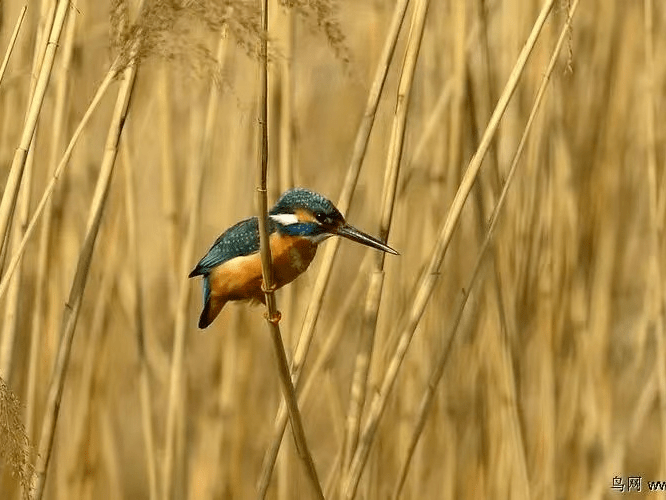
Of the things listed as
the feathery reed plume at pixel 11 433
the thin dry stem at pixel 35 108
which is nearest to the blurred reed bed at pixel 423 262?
the thin dry stem at pixel 35 108

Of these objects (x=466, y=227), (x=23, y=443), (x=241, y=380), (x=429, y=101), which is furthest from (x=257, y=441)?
(x=23, y=443)

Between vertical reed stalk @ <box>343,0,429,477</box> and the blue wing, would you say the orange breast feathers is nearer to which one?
the blue wing

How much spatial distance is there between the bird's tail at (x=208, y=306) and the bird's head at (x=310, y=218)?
17 centimetres

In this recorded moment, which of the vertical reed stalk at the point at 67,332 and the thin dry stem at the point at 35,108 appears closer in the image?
the thin dry stem at the point at 35,108

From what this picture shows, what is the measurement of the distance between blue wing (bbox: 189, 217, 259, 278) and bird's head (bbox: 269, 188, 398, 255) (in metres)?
0.04

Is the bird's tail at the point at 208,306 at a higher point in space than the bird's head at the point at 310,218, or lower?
lower

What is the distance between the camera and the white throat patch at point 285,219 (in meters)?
1.38

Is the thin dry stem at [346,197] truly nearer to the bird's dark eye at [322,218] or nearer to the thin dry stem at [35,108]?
the bird's dark eye at [322,218]

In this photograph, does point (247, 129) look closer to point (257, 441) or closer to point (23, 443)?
point (257, 441)

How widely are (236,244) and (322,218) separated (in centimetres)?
19

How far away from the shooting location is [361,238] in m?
1.25

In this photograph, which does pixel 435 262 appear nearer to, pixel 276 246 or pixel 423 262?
pixel 276 246

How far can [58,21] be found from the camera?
114cm

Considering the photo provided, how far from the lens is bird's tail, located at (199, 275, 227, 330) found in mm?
1505
